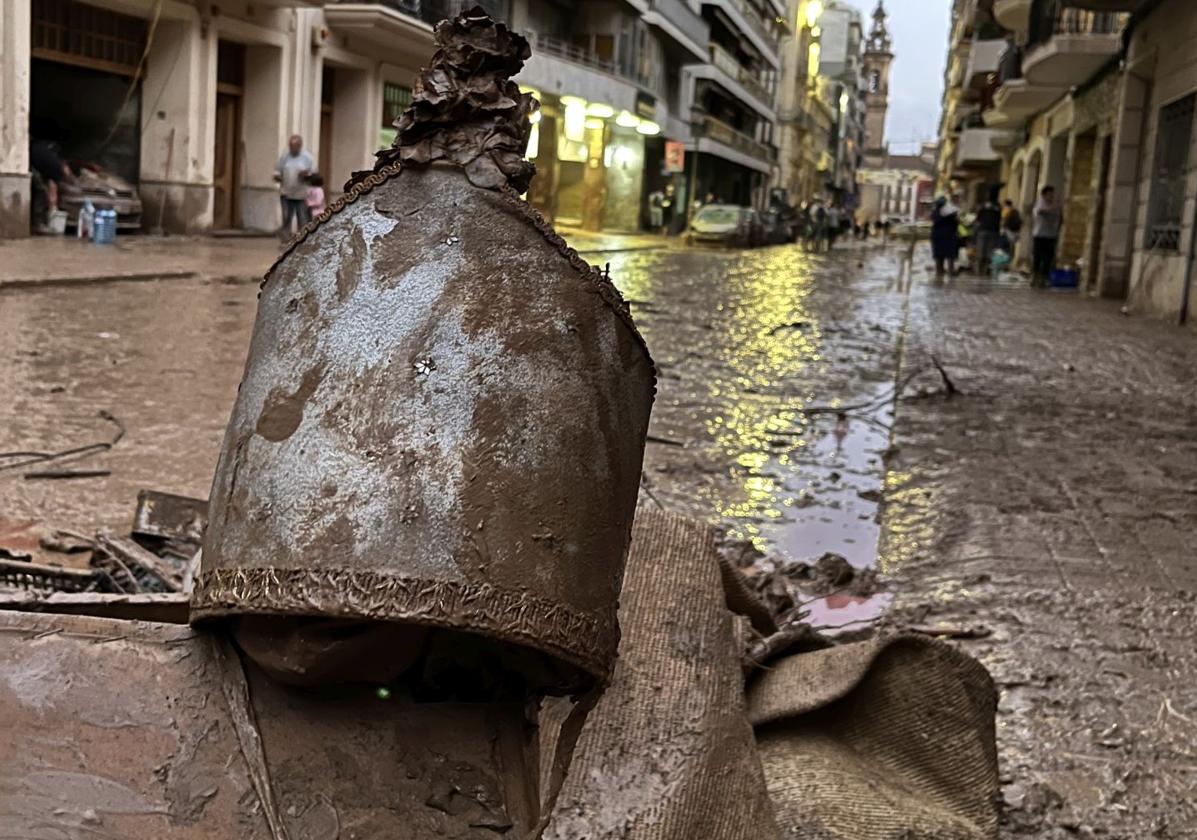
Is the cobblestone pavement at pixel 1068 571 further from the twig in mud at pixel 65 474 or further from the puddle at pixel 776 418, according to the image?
the twig in mud at pixel 65 474

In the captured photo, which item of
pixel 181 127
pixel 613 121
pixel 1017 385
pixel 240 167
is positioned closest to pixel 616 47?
pixel 613 121

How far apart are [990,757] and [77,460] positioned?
337 cm

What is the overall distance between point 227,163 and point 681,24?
2583 centimetres

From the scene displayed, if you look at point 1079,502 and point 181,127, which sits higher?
point 181,127

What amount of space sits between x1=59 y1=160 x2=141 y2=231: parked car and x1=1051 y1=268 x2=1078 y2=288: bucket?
1472cm

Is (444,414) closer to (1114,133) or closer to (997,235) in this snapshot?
(1114,133)

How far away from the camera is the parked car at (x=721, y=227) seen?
1377 inches

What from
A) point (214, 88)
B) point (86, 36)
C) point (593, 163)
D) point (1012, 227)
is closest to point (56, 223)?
point (86, 36)

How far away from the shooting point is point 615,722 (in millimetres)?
2014

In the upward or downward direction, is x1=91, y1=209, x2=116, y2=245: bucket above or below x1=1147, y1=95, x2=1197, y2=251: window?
below

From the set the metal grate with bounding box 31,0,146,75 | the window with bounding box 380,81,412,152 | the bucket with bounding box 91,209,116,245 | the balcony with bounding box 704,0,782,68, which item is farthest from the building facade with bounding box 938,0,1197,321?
the balcony with bounding box 704,0,782,68

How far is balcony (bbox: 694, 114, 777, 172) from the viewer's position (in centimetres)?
4844

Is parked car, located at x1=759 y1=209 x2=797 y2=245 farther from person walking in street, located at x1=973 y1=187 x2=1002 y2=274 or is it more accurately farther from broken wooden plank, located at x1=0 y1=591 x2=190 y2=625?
broken wooden plank, located at x1=0 y1=591 x2=190 y2=625

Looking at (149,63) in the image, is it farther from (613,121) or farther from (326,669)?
(613,121)
